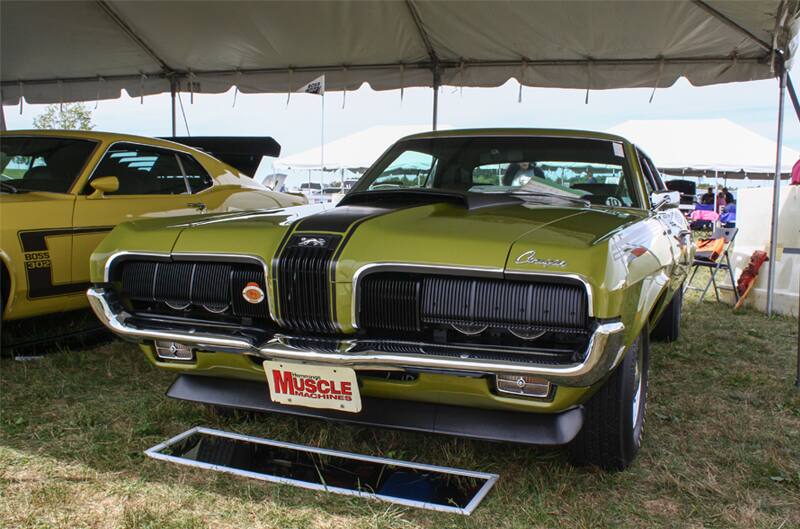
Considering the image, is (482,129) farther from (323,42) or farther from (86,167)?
(323,42)

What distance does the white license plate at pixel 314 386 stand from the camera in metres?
2.20

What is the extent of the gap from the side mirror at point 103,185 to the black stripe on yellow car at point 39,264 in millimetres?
352

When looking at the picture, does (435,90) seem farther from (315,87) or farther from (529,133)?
(529,133)

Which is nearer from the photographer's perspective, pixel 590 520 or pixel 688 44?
pixel 590 520

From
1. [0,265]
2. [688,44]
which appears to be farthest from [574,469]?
[688,44]

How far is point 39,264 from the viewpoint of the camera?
3.72 m

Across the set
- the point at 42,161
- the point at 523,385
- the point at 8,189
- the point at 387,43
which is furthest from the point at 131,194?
the point at 387,43

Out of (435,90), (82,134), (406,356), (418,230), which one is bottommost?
(406,356)

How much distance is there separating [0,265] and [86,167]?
0.92 m

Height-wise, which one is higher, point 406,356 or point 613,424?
point 406,356

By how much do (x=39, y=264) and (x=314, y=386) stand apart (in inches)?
93.0

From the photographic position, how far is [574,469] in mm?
2594

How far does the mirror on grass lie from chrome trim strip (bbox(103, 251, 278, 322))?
0.66 m

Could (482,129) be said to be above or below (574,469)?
above
